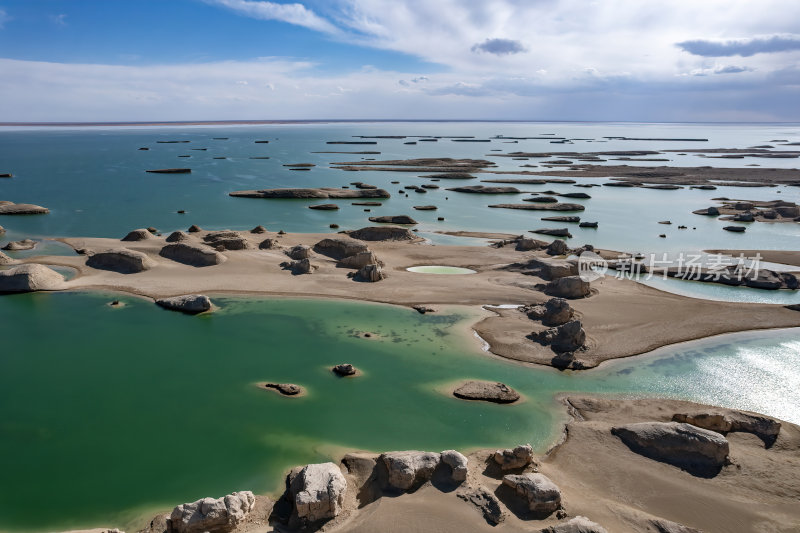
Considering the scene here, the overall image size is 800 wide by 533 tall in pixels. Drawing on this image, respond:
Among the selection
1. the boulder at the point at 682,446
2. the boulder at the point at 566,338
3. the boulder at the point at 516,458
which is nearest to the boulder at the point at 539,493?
the boulder at the point at 516,458

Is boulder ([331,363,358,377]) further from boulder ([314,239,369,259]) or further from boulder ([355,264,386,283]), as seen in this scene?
boulder ([314,239,369,259])

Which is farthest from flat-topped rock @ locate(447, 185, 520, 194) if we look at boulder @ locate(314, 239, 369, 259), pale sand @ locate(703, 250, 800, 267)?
boulder @ locate(314, 239, 369, 259)

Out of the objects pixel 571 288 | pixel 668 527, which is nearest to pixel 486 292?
pixel 571 288

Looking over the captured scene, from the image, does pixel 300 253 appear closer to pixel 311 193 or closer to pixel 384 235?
pixel 384 235

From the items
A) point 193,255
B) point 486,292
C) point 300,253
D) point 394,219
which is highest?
point 394,219

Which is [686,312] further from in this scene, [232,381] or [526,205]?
[526,205]
